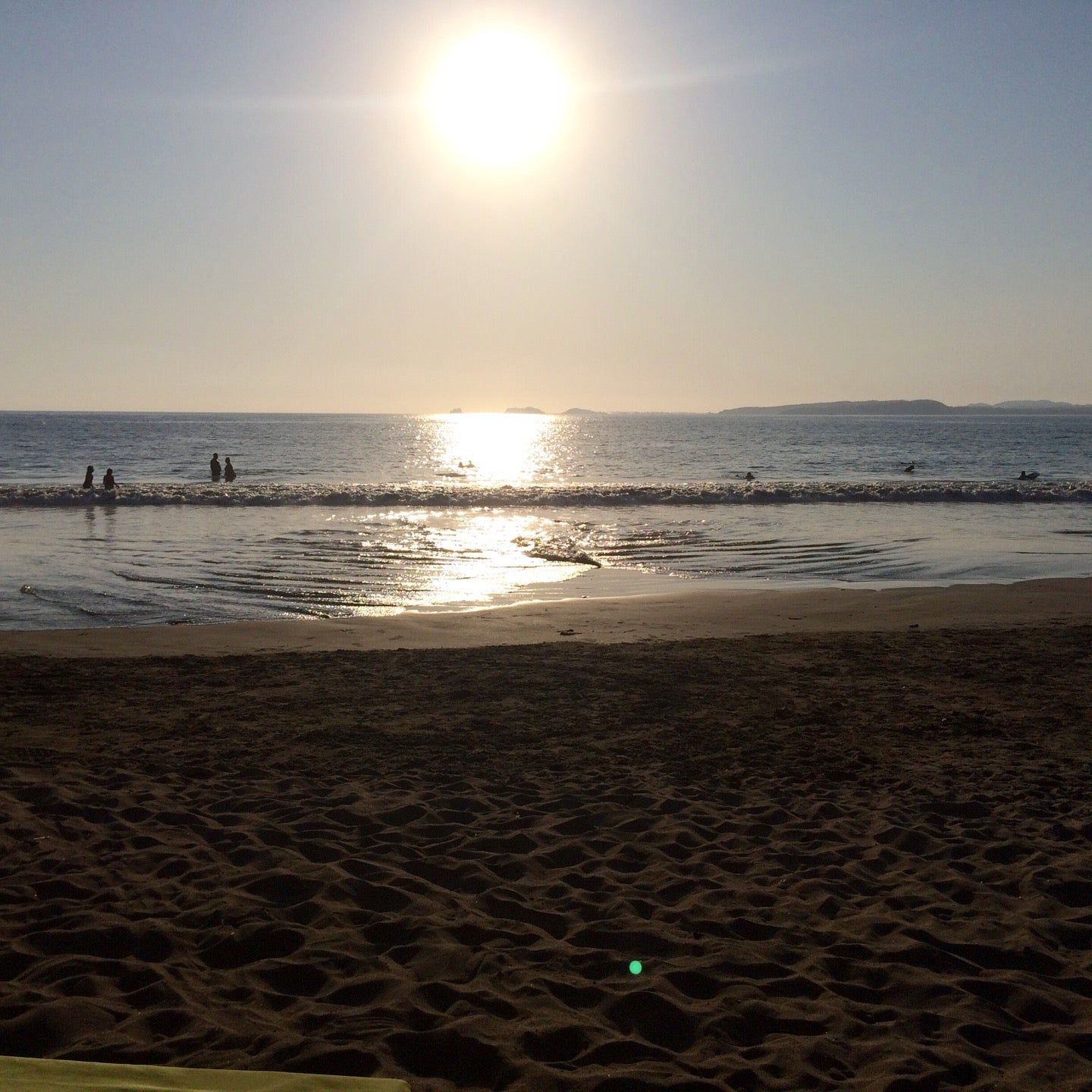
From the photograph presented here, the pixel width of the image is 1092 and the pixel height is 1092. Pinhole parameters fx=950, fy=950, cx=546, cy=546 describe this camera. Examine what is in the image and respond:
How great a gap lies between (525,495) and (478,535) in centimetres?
1304

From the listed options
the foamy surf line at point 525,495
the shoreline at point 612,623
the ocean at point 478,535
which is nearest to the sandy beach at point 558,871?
the shoreline at point 612,623

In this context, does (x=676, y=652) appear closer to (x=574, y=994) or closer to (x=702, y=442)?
(x=574, y=994)

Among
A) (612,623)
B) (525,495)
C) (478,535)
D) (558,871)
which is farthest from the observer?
(525,495)

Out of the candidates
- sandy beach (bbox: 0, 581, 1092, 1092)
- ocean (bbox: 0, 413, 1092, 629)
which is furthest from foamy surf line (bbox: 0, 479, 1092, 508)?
sandy beach (bbox: 0, 581, 1092, 1092)

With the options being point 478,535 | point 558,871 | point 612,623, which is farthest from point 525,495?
point 558,871

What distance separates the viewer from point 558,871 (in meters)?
5.43

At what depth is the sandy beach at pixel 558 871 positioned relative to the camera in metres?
3.89

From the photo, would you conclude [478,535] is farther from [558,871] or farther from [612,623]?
[558,871]

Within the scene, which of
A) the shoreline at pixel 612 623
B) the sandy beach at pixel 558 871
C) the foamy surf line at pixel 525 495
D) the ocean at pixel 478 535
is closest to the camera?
the sandy beach at pixel 558 871

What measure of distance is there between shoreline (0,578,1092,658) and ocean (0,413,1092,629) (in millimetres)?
1183

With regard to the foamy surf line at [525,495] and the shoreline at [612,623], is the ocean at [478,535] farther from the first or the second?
the shoreline at [612,623]

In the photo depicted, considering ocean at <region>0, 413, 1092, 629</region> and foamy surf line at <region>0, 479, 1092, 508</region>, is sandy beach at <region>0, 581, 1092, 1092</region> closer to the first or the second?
ocean at <region>0, 413, 1092, 629</region>

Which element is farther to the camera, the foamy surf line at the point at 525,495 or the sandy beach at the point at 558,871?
the foamy surf line at the point at 525,495

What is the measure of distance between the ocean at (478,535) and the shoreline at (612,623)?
118 centimetres
